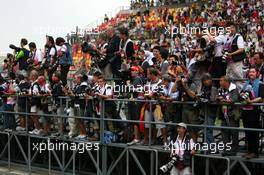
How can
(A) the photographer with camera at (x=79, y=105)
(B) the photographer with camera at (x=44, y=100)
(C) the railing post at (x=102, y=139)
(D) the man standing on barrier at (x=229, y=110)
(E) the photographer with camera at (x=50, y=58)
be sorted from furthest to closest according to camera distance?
(E) the photographer with camera at (x=50, y=58) → (B) the photographer with camera at (x=44, y=100) → (A) the photographer with camera at (x=79, y=105) → (C) the railing post at (x=102, y=139) → (D) the man standing on barrier at (x=229, y=110)

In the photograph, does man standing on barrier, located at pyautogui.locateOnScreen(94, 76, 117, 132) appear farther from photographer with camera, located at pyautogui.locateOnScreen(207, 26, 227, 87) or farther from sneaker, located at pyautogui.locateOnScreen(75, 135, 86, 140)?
photographer with camera, located at pyautogui.locateOnScreen(207, 26, 227, 87)

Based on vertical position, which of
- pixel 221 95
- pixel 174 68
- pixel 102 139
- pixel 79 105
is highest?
pixel 174 68

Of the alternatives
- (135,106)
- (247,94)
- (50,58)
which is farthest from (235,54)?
(50,58)

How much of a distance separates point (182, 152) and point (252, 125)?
1.44 metres

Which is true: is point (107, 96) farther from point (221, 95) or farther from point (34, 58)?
point (34, 58)

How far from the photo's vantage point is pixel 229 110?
33.1ft

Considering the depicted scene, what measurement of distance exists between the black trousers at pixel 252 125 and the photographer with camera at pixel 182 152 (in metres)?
1.10

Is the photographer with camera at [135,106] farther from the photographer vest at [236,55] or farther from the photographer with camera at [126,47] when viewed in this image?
the photographer vest at [236,55]

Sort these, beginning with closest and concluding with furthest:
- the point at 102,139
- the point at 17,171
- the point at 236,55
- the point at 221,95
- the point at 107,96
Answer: the point at 221,95, the point at 236,55, the point at 107,96, the point at 102,139, the point at 17,171

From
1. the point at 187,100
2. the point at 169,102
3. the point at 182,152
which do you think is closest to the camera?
the point at 182,152

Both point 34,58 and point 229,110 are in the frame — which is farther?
point 34,58

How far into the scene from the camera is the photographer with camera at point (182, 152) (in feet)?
33.6

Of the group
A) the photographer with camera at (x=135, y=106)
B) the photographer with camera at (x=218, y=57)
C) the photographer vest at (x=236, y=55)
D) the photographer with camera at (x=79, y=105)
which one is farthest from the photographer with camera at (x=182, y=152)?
the photographer with camera at (x=79, y=105)

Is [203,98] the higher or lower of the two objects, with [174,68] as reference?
lower
